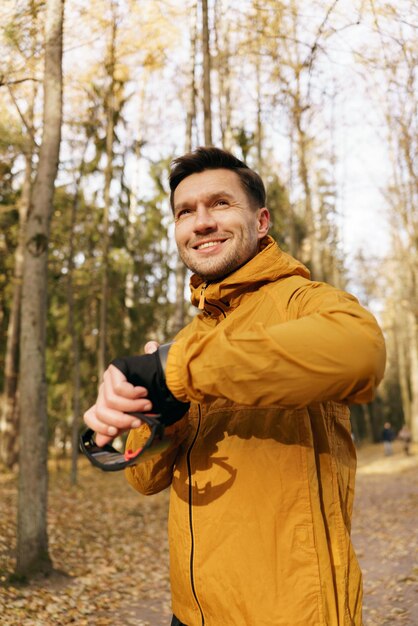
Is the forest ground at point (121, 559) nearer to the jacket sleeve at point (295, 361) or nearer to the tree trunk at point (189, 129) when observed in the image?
the tree trunk at point (189, 129)

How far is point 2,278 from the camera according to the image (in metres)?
15.9

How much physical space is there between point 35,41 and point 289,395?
22.0ft

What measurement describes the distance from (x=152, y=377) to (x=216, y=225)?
68cm

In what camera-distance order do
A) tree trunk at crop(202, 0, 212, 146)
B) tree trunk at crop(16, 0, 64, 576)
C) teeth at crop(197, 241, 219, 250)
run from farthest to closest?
tree trunk at crop(202, 0, 212, 146) → tree trunk at crop(16, 0, 64, 576) → teeth at crop(197, 241, 219, 250)

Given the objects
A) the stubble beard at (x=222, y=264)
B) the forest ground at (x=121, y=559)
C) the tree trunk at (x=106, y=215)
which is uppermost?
the tree trunk at (x=106, y=215)

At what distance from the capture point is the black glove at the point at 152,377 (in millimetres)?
1356

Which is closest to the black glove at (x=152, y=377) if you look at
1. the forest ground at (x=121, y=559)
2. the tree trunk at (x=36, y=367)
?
the forest ground at (x=121, y=559)

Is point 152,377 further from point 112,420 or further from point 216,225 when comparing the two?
point 216,225

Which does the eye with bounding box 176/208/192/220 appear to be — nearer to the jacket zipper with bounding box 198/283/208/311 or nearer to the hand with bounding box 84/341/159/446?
the jacket zipper with bounding box 198/283/208/311

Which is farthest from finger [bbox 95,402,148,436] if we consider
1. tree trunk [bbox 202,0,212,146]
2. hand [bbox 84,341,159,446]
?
tree trunk [bbox 202,0,212,146]

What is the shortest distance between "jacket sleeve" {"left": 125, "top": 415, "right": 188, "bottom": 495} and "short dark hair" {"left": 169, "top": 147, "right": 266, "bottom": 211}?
0.81 meters

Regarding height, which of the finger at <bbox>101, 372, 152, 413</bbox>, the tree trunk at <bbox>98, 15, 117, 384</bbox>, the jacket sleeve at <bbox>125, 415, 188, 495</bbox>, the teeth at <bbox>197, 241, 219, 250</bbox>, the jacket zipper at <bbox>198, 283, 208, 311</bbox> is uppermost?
the tree trunk at <bbox>98, 15, 117, 384</bbox>

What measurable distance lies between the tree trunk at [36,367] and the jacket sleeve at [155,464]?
535cm

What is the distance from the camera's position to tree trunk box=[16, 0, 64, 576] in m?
6.85
